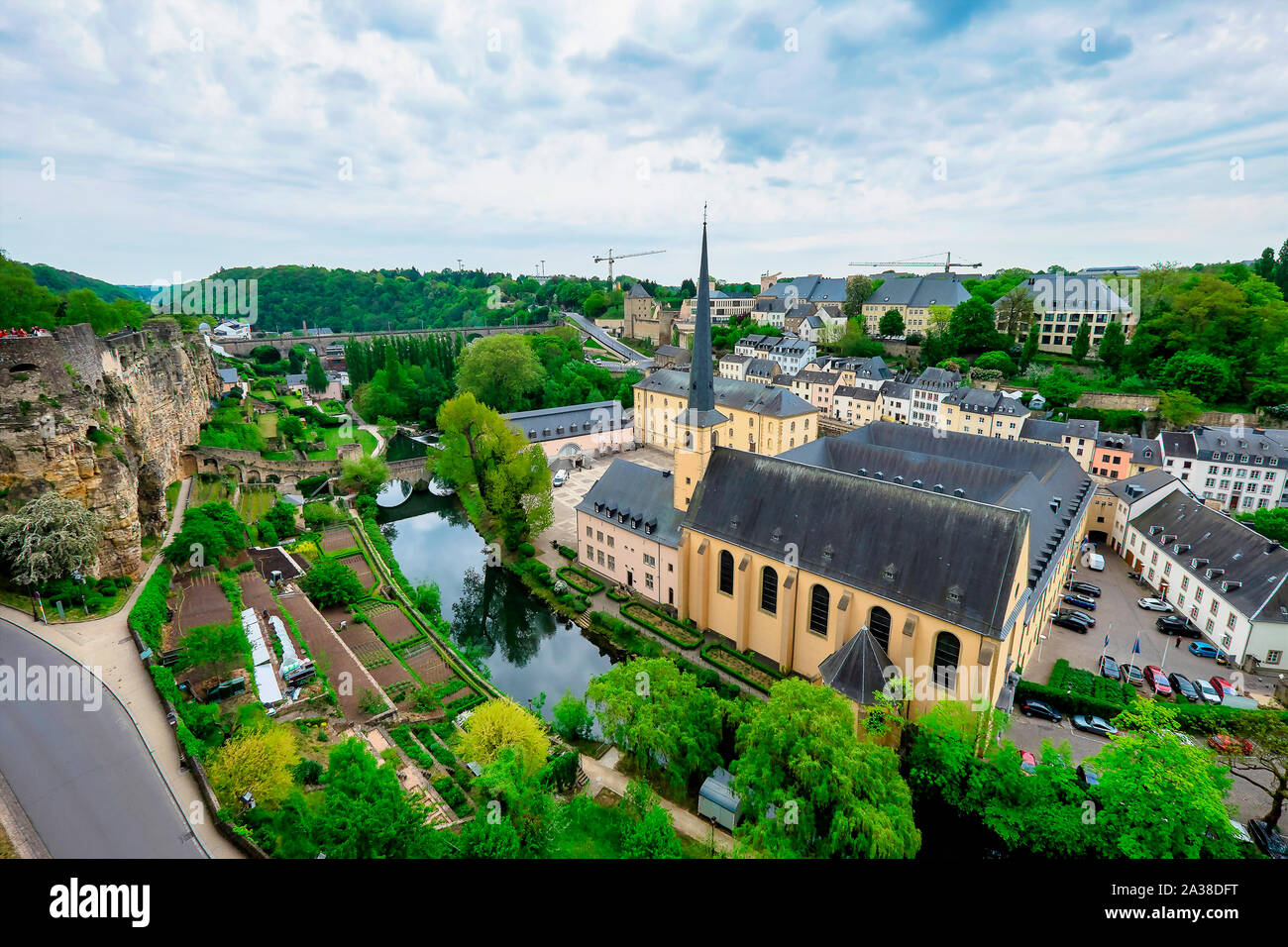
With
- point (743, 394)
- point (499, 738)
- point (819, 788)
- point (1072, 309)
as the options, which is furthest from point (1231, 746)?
point (1072, 309)

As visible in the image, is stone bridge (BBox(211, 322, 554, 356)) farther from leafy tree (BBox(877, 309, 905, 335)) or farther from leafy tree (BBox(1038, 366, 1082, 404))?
leafy tree (BBox(1038, 366, 1082, 404))

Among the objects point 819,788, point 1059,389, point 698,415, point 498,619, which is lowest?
point 498,619

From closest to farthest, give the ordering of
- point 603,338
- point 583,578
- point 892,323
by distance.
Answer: point 583,578, point 892,323, point 603,338

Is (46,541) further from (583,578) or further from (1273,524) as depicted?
(1273,524)

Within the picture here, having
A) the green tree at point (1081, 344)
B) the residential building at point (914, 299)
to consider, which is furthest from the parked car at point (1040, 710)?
the residential building at point (914, 299)

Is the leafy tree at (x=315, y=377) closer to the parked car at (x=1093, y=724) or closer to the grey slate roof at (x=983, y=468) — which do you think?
the grey slate roof at (x=983, y=468)

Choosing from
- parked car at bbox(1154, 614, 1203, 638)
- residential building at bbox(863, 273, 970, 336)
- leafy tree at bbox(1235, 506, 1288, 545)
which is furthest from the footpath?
residential building at bbox(863, 273, 970, 336)
